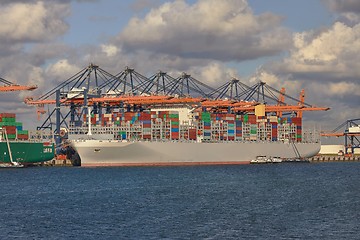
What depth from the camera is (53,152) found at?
141m

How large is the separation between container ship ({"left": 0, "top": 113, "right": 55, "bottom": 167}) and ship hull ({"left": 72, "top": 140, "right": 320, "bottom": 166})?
11920 millimetres

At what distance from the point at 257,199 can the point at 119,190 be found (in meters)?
17.1

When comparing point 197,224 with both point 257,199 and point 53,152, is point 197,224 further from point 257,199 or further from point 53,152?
point 53,152

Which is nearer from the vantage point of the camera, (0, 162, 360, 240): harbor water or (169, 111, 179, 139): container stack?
(0, 162, 360, 240): harbor water

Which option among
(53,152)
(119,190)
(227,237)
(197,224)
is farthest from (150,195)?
(53,152)

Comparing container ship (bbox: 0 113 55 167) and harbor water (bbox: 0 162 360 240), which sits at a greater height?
container ship (bbox: 0 113 55 167)

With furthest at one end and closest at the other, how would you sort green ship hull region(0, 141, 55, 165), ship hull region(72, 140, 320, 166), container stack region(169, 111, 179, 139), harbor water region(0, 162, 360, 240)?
container stack region(169, 111, 179, 139) → green ship hull region(0, 141, 55, 165) → ship hull region(72, 140, 320, 166) → harbor water region(0, 162, 360, 240)

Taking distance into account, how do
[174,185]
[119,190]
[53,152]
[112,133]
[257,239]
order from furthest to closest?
1. [53,152]
2. [112,133]
3. [174,185]
4. [119,190]
5. [257,239]

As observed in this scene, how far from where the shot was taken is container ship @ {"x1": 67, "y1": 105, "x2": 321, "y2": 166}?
125500mm

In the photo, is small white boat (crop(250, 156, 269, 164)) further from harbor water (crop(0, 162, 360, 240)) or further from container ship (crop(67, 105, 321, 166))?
harbor water (crop(0, 162, 360, 240))

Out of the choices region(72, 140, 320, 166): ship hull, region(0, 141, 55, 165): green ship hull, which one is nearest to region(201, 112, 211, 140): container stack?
region(72, 140, 320, 166): ship hull

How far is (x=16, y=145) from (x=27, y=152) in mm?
3896

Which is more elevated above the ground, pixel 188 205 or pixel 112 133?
pixel 112 133

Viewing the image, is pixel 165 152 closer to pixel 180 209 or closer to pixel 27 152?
pixel 27 152
